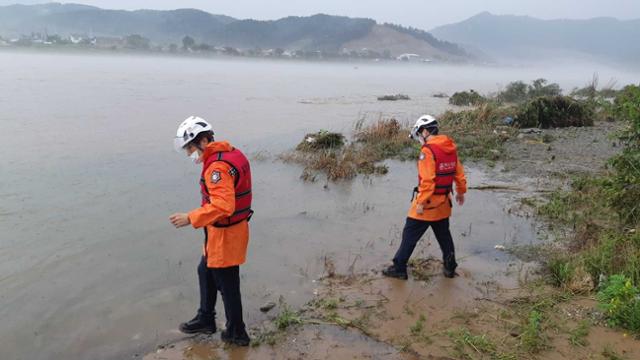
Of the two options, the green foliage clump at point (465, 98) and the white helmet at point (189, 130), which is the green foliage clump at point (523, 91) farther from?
the white helmet at point (189, 130)

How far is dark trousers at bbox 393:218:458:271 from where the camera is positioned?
5750 millimetres

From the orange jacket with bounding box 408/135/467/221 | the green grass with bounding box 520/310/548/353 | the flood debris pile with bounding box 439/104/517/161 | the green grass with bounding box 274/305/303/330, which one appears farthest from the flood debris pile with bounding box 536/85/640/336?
the flood debris pile with bounding box 439/104/517/161

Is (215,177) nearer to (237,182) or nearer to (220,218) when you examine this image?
(237,182)

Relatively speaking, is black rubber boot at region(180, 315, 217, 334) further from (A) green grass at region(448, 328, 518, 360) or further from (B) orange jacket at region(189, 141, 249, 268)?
(A) green grass at region(448, 328, 518, 360)

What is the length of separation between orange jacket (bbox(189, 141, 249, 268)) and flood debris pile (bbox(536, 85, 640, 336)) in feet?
10.7

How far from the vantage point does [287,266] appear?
687cm

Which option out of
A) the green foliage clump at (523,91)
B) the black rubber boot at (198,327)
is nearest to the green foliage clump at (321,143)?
the black rubber boot at (198,327)

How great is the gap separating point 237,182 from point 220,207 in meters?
0.31

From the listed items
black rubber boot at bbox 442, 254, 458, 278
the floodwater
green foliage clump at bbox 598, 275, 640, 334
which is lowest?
the floodwater

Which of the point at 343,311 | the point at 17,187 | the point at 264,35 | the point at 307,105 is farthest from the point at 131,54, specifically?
the point at 343,311

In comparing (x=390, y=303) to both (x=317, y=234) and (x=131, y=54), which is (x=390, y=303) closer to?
(x=317, y=234)

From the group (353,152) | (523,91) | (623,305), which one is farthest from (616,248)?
(523,91)

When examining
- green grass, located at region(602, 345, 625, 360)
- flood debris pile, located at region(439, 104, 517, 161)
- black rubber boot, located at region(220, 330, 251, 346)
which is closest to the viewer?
green grass, located at region(602, 345, 625, 360)

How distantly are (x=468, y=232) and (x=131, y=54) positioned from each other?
12929cm
